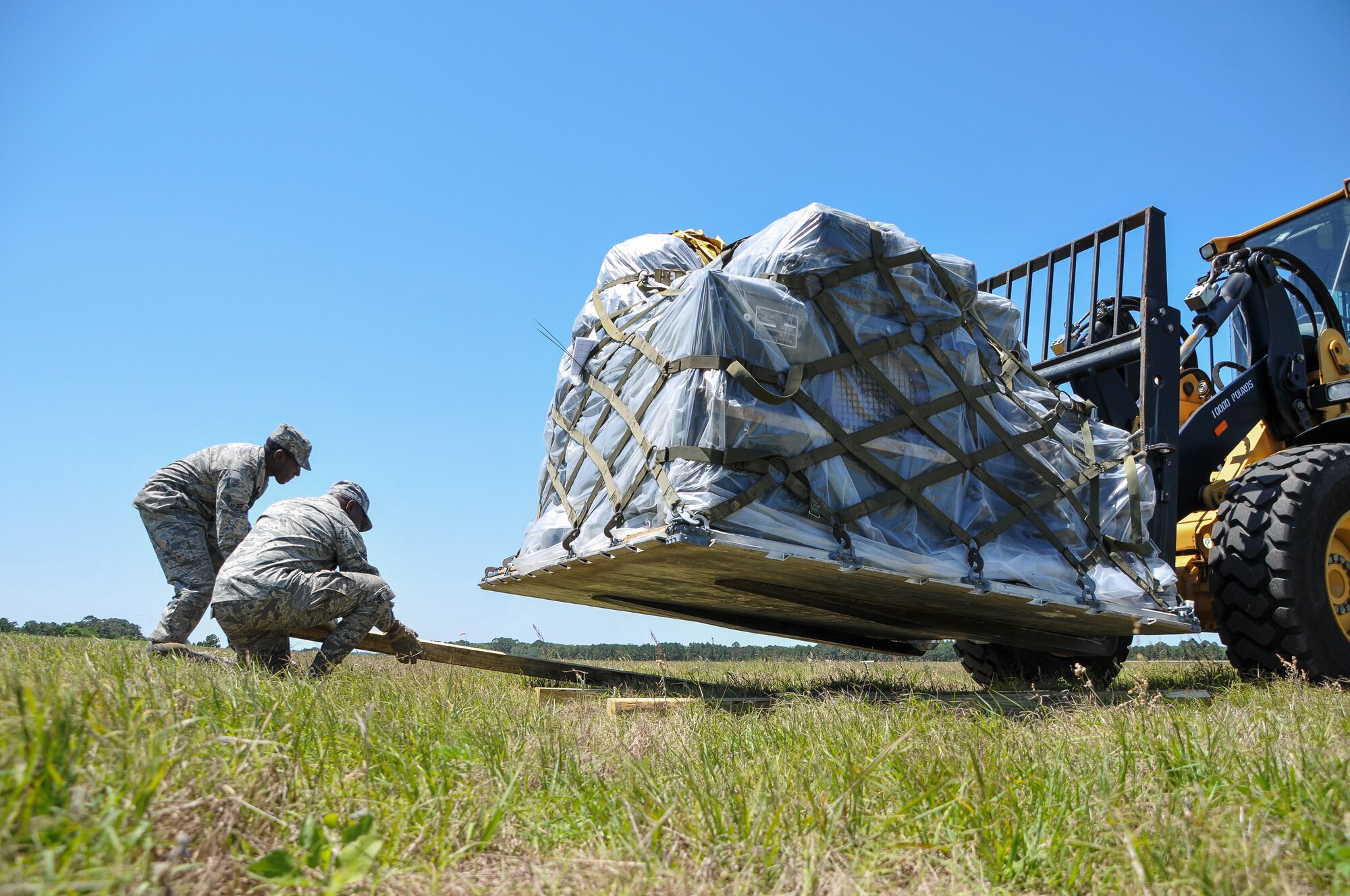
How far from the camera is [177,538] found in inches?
274

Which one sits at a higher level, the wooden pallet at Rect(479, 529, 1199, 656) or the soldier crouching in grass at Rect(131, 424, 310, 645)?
the soldier crouching in grass at Rect(131, 424, 310, 645)

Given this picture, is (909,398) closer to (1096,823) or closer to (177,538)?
(1096,823)

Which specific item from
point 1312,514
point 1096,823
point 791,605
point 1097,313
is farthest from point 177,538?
point 1312,514

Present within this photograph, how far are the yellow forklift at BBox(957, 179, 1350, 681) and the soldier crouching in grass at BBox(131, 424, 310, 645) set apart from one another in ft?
19.8

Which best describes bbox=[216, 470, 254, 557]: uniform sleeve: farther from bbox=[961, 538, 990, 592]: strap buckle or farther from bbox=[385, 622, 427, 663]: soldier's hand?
bbox=[961, 538, 990, 592]: strap buckle

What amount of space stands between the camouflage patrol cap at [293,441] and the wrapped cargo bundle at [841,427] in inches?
99.1

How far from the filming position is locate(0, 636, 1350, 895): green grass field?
5.39 feet

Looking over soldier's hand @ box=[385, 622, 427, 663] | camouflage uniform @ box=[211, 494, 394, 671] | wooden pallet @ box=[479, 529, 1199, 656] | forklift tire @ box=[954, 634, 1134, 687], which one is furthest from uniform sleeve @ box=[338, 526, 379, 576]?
forklift tire @ box=[954, 634, 1134, 687]

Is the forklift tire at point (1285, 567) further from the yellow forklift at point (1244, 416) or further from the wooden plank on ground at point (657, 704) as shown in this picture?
A: the wooden plank on ground at point (657, 704)

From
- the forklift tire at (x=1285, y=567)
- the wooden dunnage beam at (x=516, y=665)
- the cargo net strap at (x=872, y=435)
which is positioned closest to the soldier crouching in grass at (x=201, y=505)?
the wooden dunnage beam at (x=516, y=665)

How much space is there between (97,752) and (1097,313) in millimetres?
6963

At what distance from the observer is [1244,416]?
6641mm

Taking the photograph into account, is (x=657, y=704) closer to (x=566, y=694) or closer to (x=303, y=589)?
(x=566, y=694)

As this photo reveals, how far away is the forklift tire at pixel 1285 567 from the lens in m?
5.41
